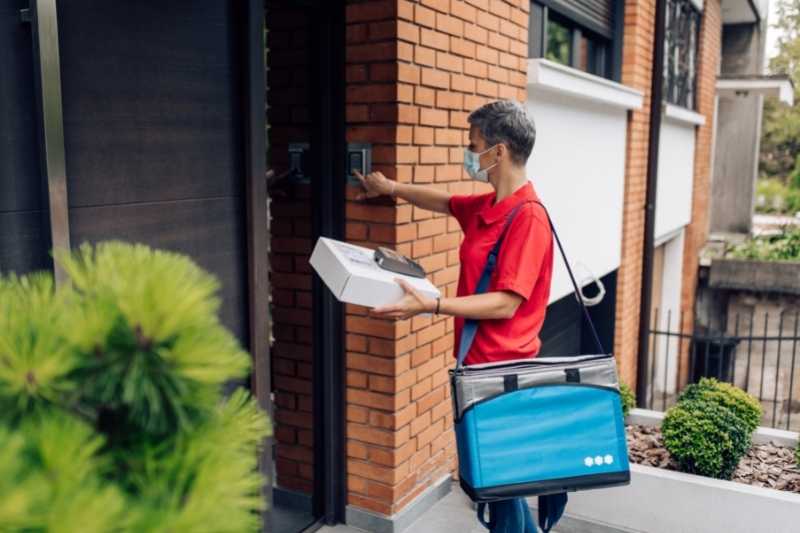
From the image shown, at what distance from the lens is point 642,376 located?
7941 mm

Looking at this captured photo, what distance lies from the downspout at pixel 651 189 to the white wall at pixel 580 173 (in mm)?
343

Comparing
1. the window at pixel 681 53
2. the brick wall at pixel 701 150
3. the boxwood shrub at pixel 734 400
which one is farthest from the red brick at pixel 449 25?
the brick wall at pixel 701 150

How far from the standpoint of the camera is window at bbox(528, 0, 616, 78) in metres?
5.54

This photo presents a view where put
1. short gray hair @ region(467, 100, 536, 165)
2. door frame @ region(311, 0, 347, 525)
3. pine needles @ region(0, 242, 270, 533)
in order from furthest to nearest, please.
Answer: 1. door frame @ region(311, 0, 347, 525)
2. short gray hair @ region(467, 100, 536, 165)
3. pine needles @ region(0, 242, 270, 533)

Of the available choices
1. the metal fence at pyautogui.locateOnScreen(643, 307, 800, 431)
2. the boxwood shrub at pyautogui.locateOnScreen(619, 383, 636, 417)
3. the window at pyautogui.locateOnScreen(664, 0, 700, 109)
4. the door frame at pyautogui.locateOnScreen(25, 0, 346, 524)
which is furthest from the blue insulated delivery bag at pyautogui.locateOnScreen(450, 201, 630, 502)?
the metal fence at pyautogui.locateOnScreen(643, 307, 800, 431)

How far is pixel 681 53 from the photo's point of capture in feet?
32.7

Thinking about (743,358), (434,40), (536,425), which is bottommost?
(743,358)

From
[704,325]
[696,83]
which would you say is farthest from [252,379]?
[704,325]

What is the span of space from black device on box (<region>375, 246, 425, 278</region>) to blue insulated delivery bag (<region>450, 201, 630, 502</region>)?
249mm

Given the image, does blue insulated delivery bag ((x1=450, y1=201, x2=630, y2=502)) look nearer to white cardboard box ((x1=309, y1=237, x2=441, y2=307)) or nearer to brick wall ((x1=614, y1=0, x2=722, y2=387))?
white cardboard box ((x1=309, y1=237, x2=441, y2=307))

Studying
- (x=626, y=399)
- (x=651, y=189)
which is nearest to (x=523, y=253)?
(x=626, y=399)

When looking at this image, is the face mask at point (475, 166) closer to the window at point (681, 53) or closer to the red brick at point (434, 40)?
the red brick at point (434, 40)

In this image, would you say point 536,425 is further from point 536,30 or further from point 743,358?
point 743,358

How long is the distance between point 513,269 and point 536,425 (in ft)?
1.71
